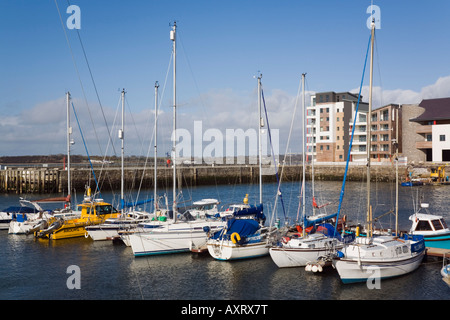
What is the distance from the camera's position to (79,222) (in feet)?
114

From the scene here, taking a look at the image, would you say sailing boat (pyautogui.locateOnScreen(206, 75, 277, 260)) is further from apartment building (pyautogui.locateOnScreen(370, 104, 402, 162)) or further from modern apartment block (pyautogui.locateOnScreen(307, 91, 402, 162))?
apartment building (pyautogui.locateOnScreen(370, 104, 402, 162))

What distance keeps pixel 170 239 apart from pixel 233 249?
481cm

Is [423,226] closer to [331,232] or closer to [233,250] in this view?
[331,232]

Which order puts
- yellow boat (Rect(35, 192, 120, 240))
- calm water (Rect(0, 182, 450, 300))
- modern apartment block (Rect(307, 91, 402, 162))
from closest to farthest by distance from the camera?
calm water (Rect(0, 182, 450, 300)) < yellow boat (Rect(35, 192, 120, 240)) < modern apartment block (Rect(307, 91, 402, 162))

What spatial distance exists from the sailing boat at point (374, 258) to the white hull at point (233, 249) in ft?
20.4

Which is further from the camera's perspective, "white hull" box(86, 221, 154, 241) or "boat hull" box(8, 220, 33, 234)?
"boat hull" box(8, 220, 33, 234)

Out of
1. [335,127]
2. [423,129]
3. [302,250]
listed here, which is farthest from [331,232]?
[335,127]

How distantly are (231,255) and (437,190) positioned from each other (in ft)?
176

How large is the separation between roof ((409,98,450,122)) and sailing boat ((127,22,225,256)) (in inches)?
2869

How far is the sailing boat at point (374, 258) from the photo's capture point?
2027 cm

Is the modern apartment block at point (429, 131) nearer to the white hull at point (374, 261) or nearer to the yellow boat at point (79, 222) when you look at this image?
the white hull at point (374, 261)

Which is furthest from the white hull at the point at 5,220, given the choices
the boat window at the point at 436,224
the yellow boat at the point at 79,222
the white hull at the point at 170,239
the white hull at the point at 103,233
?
the boat window at the point at 436,224

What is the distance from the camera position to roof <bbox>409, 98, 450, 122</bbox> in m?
Answer: 85.8

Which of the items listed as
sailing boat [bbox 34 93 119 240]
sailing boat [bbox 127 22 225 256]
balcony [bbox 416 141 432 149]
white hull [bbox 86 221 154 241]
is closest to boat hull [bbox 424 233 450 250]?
sailing boat [bbox 127 22 225 256]
